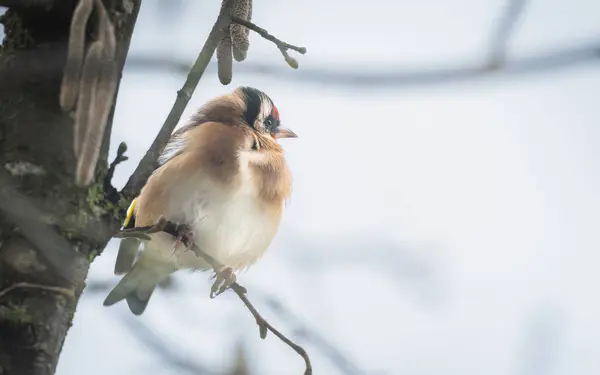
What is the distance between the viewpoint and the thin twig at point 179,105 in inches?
80.6

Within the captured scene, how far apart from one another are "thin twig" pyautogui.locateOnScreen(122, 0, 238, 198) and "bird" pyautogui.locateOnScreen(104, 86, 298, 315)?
4.33 ft

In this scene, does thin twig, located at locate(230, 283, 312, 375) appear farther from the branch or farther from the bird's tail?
the bird's tail

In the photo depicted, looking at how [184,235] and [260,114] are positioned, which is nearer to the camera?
[184,235]

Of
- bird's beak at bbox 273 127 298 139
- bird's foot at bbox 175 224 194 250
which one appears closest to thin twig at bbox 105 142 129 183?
bird's foot at bbox 175 224 194 250

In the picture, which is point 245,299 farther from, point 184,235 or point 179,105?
point 184,235

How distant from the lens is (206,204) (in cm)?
367

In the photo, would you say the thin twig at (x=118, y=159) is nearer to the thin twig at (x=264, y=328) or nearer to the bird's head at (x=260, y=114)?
the thin twig at (x=264, y=328)

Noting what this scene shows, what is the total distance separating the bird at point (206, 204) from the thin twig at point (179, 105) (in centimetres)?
132

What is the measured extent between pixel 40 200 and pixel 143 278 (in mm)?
2293

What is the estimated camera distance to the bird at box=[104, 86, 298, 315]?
145 inches

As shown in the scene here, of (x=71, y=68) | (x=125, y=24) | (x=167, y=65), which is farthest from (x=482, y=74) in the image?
(x=125, y=24)

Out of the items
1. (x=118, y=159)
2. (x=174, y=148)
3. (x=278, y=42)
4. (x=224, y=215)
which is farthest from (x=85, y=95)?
(x=174, y=148)

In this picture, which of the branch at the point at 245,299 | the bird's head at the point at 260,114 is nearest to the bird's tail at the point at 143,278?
the bird's head at the point at 260,114

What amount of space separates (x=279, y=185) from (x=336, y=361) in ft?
6.38
